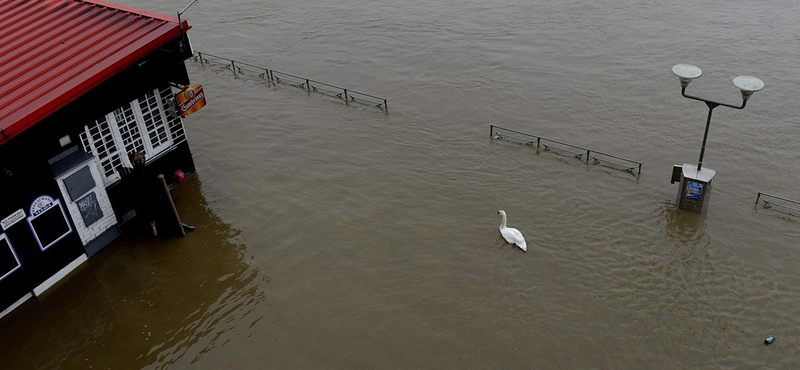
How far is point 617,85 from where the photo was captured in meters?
28.3

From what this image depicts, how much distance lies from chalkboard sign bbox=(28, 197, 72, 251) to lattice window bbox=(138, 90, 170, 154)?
4053 mm

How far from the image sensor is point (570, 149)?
78.2ft

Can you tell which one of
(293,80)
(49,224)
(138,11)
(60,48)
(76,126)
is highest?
(138,11)

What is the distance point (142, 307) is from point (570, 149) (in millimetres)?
16141

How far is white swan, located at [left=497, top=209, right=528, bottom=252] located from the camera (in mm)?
18469

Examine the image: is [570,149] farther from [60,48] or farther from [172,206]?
[60,48]

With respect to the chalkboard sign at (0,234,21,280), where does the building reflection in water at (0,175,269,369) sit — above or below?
below

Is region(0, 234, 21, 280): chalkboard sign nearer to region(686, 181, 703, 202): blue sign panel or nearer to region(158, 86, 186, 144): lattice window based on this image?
region(158, 86, 186, 144): lattice window

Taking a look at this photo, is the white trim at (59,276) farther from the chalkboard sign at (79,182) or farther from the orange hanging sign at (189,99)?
the orange hanging sign at (189,99)

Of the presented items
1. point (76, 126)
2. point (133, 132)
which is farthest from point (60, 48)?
point (133, 132)

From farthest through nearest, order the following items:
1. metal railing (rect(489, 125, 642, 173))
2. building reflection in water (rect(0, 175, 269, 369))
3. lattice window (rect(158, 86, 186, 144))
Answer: metal railing (rect(489, 125, 642, 173))
lattice window (rect(158, 86, 186, 144))
building reflection in water (rect(0, 175, 269, 369))

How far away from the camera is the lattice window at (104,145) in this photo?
1819 centimetres

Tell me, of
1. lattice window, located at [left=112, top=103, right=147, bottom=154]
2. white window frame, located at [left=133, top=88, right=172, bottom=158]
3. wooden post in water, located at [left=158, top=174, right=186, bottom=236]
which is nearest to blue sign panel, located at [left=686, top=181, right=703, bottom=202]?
wooden post in water, located at [left=158, top=174, right=186, bottom=236]

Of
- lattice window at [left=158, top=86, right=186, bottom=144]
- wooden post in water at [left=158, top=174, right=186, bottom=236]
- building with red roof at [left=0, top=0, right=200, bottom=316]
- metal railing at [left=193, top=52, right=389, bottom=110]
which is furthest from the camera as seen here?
metal railing at [left=193, top=52, right=389, bottom=110]
